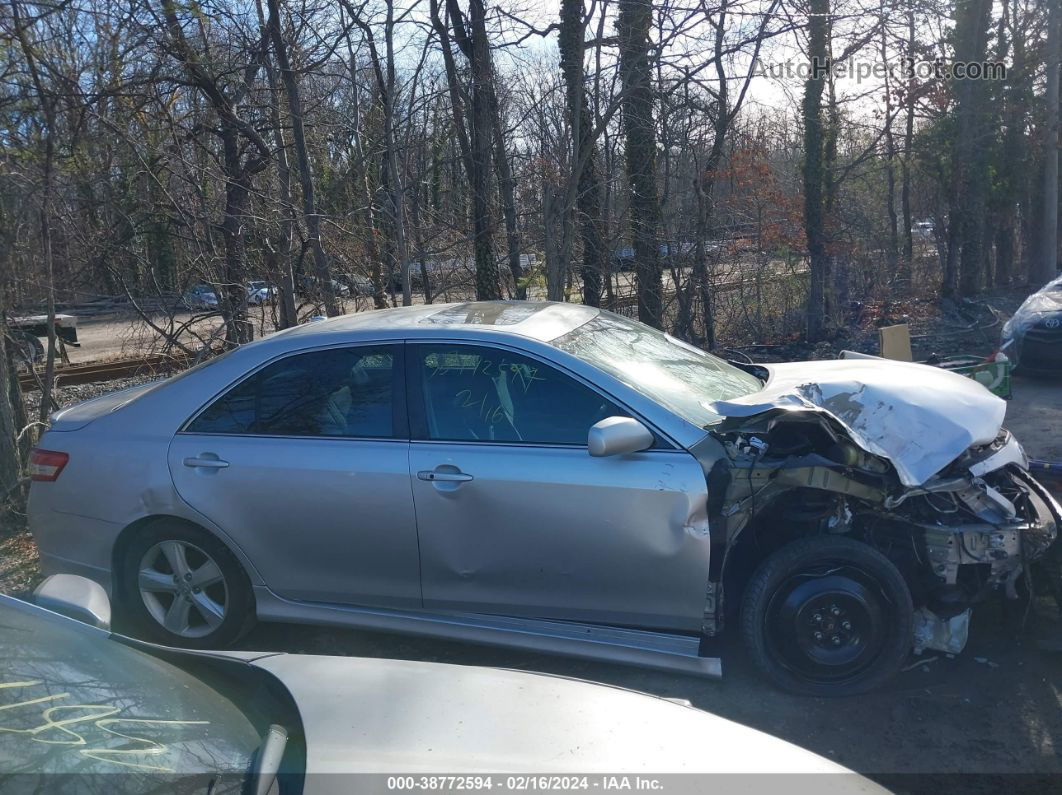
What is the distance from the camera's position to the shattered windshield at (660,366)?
4008 millimetres

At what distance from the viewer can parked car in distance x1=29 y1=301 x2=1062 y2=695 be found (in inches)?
147

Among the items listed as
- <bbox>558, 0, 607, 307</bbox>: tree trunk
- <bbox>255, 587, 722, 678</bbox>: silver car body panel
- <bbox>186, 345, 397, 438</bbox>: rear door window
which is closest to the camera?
<bbox>255, 587, 722, 678</bbox>: silver car body panel

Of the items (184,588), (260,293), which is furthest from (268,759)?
(260,293)

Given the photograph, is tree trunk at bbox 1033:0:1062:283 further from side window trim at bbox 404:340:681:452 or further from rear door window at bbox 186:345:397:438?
rear door window at bbox 186:345:397:438

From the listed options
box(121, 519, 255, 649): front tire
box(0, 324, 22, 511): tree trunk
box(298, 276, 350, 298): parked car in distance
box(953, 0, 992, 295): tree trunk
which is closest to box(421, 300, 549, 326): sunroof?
box(121, 519, 255, 649): front tire

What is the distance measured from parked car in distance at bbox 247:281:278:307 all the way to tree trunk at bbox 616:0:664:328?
13.5 feet

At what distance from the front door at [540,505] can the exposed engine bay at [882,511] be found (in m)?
0.16

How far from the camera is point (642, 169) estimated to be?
10.4 m

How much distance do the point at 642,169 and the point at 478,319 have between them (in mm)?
6622

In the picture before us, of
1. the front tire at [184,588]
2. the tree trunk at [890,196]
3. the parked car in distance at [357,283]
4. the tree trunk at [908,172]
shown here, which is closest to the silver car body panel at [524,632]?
the front tire at [184,588]

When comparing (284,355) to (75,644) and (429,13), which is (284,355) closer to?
(75,644)

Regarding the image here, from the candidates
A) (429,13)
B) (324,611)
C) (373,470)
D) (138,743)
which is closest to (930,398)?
(373,470)

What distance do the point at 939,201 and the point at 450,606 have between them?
17.1 metres

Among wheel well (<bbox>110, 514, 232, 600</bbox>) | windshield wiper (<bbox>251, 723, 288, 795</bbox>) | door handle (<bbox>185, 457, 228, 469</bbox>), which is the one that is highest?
door handle (<bbox>185, 457, 228, 469</bbox>)
